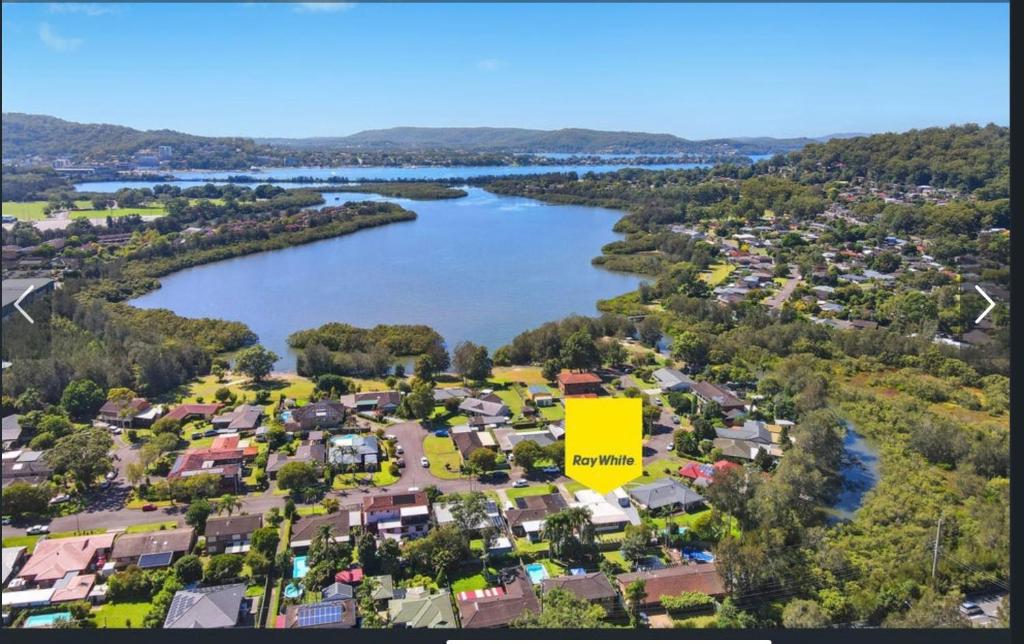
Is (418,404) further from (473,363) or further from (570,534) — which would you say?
(570,534)

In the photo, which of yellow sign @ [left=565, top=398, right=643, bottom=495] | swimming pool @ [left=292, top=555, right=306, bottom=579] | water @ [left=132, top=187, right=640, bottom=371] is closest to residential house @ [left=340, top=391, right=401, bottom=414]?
water @ [left=132, top=187, right=640, bottom=371]

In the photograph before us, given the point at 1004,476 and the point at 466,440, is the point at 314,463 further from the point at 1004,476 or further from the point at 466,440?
the point at 1004,476

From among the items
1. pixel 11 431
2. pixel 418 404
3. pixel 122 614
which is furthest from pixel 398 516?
pixel 11 431

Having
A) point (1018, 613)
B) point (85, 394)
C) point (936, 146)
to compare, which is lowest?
point (85, 394)

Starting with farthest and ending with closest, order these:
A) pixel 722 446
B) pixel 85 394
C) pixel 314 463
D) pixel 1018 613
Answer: pixel 85 394 < pixel 722 446 < pixel 314 463 < pixel 1018 613

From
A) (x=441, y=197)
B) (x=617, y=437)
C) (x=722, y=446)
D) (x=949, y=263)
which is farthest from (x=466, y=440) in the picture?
(x=441, y=197)

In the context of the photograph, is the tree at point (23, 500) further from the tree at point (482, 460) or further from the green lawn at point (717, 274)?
the green lawn at point (717, 274)
